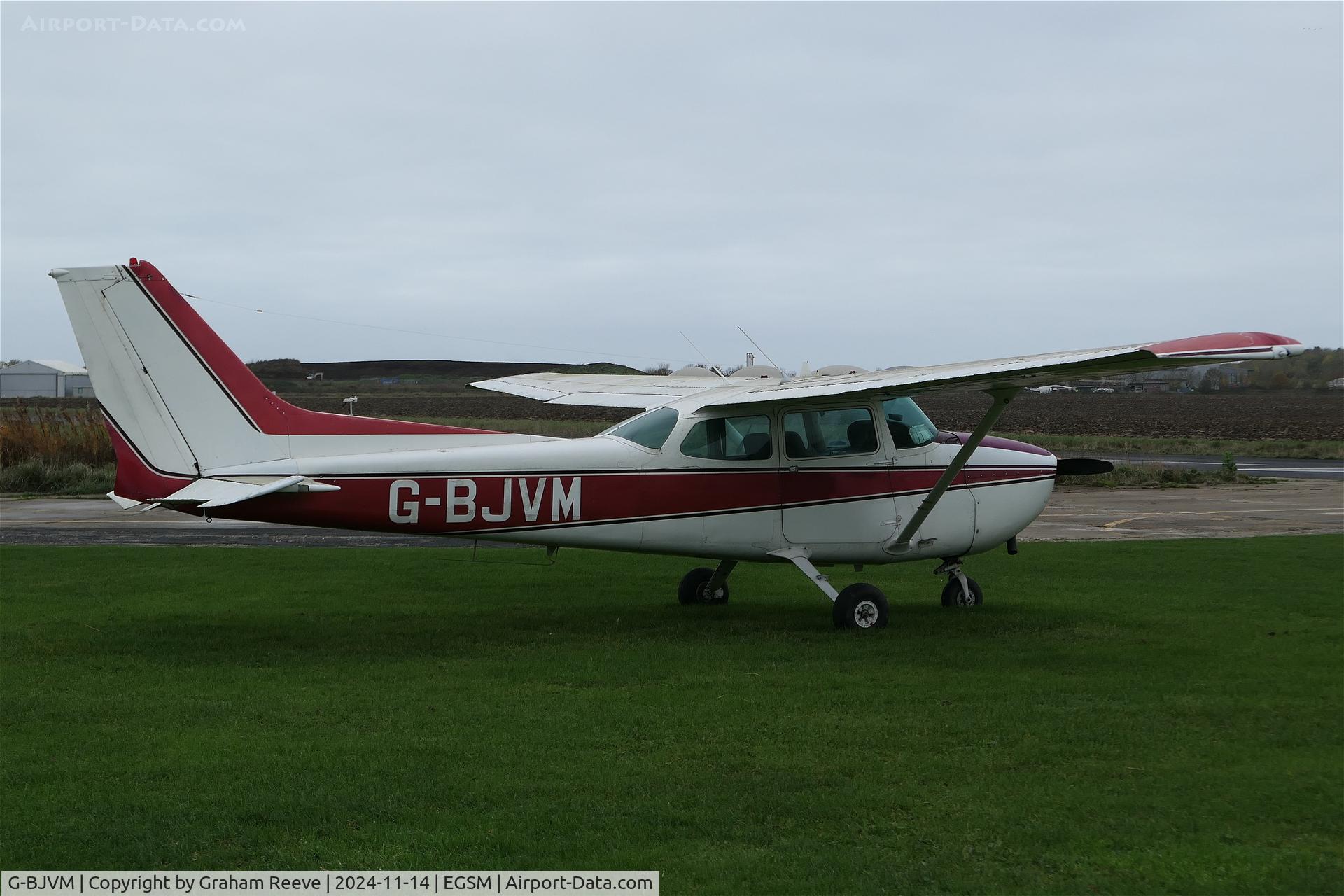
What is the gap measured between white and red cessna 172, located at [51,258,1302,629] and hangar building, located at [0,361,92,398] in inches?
3392

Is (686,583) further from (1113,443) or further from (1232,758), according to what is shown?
(1113,443)

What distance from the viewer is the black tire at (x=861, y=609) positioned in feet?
35.0

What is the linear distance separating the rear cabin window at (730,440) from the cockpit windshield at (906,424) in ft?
4.24

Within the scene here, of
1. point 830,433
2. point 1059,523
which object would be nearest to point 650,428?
point 830,433

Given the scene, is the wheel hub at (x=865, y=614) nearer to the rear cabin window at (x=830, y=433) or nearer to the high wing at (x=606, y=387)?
the rear cabin window at (x=830, y=433)

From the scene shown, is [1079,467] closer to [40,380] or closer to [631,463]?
[631,463]

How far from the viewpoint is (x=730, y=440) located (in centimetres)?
1105

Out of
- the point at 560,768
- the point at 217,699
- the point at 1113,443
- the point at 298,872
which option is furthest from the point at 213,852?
the point at 1113,443

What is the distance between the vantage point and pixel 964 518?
11.7m

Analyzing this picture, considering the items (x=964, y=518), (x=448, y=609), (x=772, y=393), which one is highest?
(x=772, y=393)

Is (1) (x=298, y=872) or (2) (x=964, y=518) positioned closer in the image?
(1) (x=298, y=872)

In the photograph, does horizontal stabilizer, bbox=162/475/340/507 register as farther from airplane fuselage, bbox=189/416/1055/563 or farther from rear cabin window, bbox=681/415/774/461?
rear cabin window, bbox=681/415/774/461

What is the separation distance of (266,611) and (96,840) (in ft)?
21.9

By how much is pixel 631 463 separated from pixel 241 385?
11.5 feet
